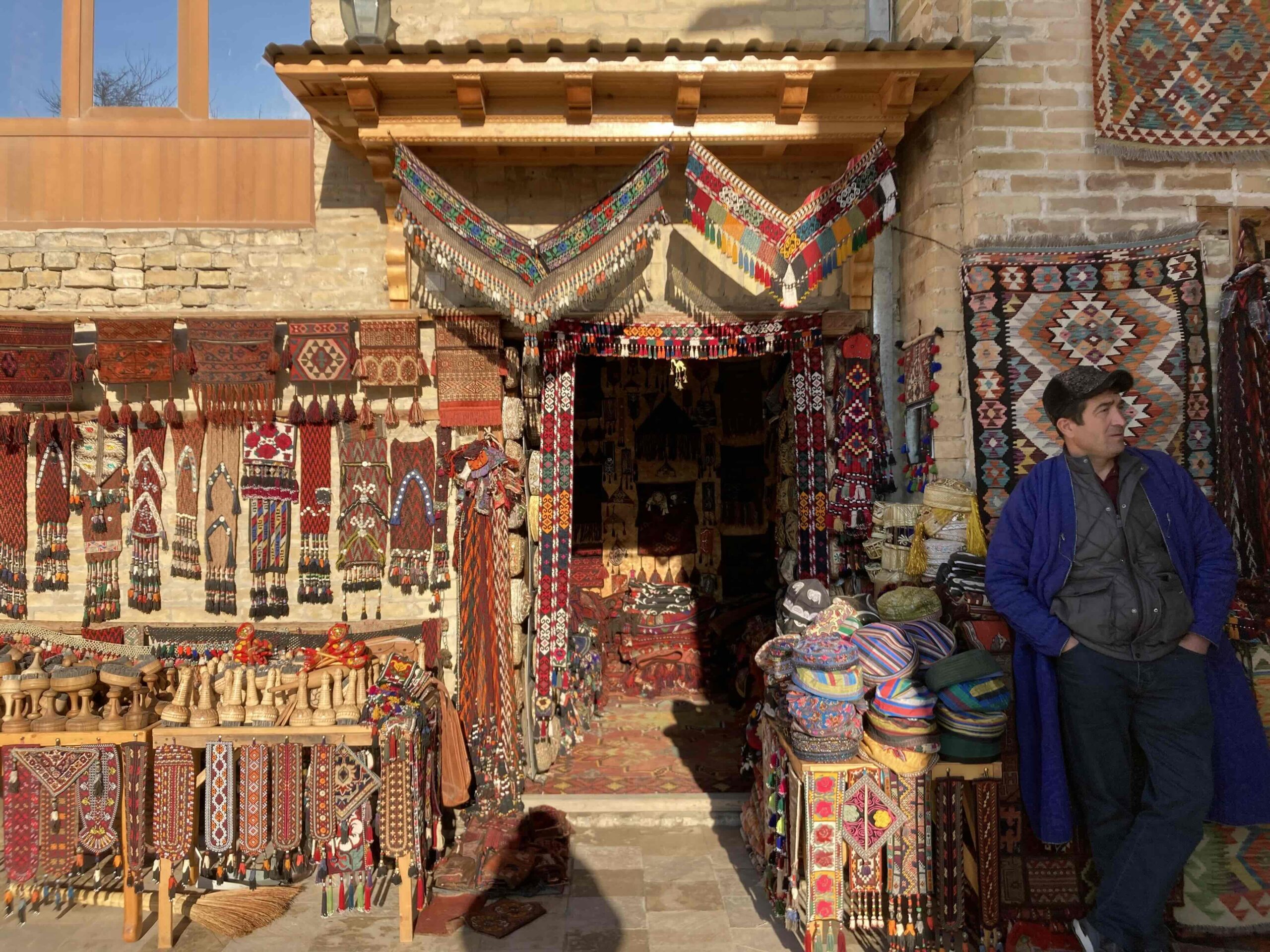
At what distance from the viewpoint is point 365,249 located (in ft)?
15.0

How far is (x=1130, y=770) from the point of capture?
3.02m

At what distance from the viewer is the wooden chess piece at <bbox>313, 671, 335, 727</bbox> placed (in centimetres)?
363

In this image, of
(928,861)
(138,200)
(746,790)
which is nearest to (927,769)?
(928,861)

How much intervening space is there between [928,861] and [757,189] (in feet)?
11.0

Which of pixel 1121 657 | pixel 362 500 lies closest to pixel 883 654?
pixel 1121 657

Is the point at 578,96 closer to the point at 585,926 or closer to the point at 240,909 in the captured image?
the point at 585,926

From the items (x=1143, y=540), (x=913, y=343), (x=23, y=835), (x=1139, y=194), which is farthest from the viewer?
(x=913, y=343)

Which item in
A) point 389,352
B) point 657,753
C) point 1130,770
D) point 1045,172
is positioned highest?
point 1045,172

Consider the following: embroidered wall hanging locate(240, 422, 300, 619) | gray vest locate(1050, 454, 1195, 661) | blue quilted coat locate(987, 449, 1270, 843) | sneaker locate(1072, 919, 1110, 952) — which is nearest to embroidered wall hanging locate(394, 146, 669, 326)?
embroidered wall hanging locate(240, 422, 300, 619)

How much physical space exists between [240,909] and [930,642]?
310 centimetres

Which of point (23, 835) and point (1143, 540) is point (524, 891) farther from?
point (1143, 540)

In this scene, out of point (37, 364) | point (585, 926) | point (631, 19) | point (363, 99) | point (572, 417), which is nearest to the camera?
point (585, 926)

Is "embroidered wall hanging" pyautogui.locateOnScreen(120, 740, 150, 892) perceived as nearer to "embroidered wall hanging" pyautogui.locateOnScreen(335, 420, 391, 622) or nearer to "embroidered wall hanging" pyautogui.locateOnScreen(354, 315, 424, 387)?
"embroidered wall hanging" pyautogui.locateOnScreen(335, 420, 391, 622)

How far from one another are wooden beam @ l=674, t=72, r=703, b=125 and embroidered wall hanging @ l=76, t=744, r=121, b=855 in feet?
12.5
